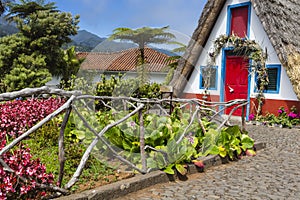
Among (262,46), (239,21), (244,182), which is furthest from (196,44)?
(244,182)

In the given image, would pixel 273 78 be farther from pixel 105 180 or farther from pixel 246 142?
pixel 105 180

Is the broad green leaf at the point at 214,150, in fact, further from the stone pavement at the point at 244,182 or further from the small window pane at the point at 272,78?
the small window pane at the point at 272,78

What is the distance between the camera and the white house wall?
759 centimetres

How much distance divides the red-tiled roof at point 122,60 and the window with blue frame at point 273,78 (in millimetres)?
3290

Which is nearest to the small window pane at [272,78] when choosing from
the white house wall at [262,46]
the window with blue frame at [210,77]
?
the white house wall at [262,46]

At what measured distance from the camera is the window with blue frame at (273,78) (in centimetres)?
775

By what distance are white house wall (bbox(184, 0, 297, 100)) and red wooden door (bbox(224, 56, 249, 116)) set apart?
0.24 metres

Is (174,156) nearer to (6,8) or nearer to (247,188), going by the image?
(247,188)

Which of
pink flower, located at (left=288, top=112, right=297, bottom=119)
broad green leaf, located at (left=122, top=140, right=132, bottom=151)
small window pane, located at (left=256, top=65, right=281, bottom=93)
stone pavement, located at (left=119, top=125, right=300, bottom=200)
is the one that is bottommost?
stone pavement, located at (left=119, top=125, right=300, bottom=200)

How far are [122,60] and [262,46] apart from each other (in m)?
4.16

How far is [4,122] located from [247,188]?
388 centimetres

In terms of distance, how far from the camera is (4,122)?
487cm

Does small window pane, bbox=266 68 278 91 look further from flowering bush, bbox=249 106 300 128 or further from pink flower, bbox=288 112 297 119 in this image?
pink flower, bbox=288 112 297 119

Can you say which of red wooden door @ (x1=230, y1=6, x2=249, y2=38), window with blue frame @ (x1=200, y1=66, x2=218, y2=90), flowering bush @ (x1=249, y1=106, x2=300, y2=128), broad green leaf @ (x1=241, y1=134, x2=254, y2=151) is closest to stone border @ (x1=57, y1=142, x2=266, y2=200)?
broad green leaf @ (x1=241, y1=134, x2=254, y2=151)
